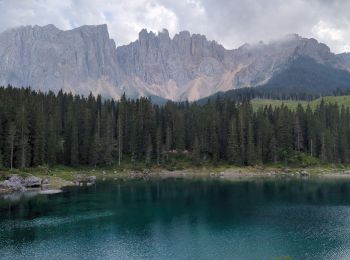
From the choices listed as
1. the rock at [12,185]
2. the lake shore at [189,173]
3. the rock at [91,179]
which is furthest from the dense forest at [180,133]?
the rock at [12,185]

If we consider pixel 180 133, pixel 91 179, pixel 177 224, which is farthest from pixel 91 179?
pixel 177 224

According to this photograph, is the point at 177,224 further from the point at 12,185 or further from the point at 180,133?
the point at 180,133

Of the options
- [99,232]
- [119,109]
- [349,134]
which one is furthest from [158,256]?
[349,134]

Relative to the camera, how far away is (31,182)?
108625 mm

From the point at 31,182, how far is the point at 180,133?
275 ft

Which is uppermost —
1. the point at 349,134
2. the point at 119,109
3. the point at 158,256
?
the point at 119,109

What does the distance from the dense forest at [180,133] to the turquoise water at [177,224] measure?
144 ft

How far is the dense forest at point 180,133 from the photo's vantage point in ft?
516

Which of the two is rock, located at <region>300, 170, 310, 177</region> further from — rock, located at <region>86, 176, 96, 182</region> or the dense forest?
rock, located at <region>86, 176, 96, 182</region>

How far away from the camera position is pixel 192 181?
13575 cm

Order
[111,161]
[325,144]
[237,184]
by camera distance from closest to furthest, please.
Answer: [237,184] → [111,161] → [325,144]

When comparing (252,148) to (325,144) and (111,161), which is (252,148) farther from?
(111,161)

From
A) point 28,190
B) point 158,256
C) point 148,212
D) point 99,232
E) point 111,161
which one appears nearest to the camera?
point 158,256

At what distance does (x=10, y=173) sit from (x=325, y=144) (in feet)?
438
